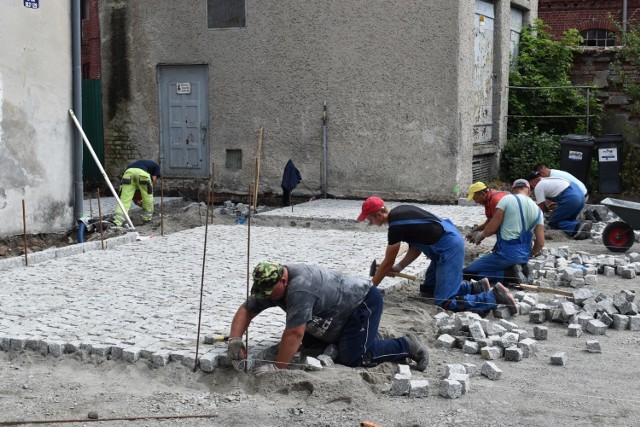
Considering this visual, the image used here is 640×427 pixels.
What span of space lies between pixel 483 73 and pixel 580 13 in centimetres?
1154

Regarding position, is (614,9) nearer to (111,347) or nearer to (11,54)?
(11,54)

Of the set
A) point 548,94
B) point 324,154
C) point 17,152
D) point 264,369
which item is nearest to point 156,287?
point 264,369

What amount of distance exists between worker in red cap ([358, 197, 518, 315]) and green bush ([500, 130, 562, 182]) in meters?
9.75

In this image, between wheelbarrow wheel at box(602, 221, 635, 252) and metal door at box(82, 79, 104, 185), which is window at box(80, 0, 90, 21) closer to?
metal door at box(82, 79, 104, 185)

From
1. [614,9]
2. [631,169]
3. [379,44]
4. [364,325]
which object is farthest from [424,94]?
[614,9]

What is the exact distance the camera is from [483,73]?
1892cm

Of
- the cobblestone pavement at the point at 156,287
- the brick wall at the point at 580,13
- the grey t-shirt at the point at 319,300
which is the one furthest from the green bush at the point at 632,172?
the grey t-shirt at the point at 319,300

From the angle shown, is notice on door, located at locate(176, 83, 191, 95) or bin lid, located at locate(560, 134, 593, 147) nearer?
bin lid, located at locate(560, 134, 593, 147)

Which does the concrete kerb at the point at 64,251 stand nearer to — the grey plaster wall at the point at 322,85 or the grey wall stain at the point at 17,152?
the grey wall stain at the point at 17,152

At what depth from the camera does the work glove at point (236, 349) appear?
7043mm

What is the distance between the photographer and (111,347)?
759cm

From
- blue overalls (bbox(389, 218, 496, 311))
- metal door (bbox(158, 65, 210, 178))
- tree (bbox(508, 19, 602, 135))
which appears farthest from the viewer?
tree (bbox(508, 19, 602, 135))

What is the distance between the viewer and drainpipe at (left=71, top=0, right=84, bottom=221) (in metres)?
14.3

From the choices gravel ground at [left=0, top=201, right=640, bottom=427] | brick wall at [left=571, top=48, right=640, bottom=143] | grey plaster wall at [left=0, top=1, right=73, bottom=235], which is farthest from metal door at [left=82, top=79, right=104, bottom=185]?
gravel ground at [left=0, top=201, right=640, bottom=427]
